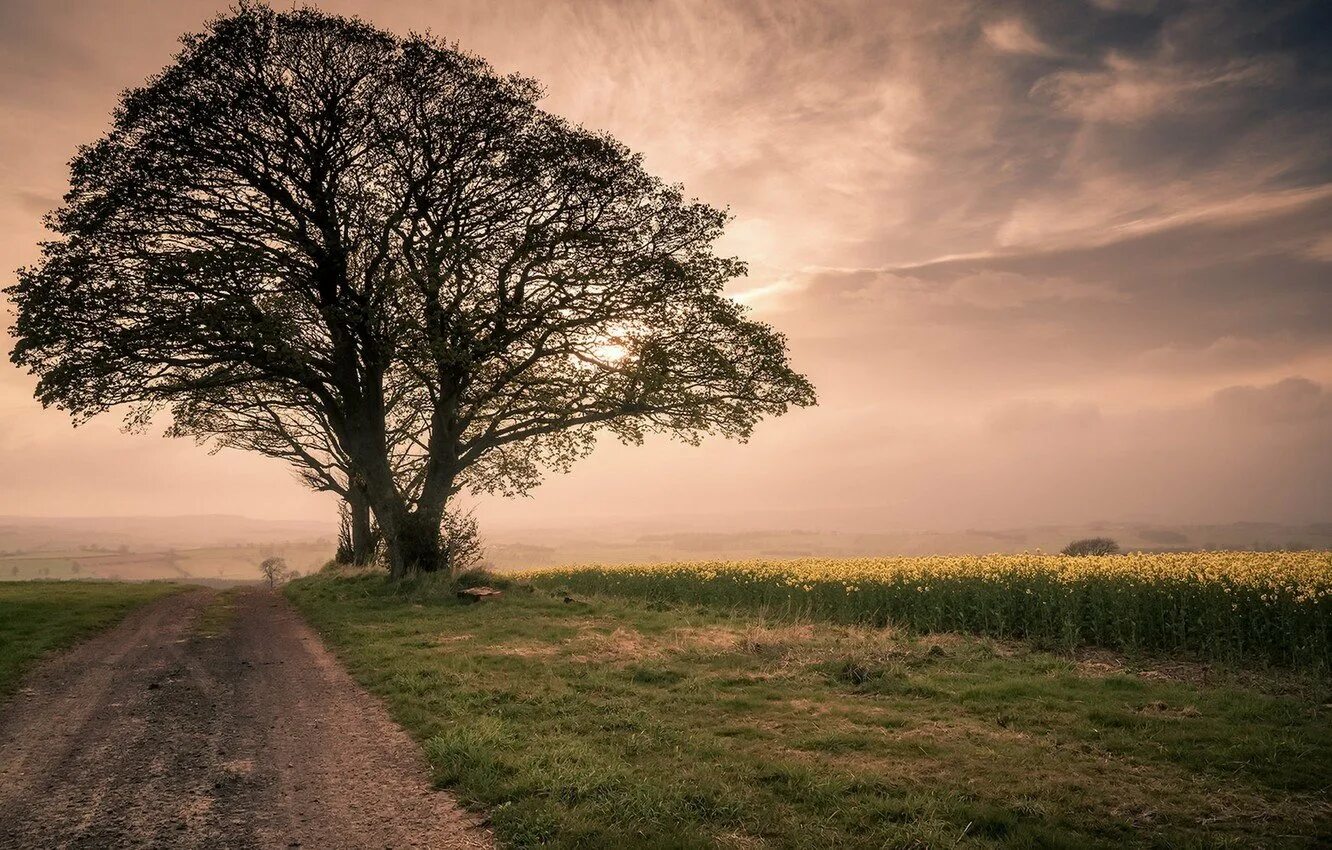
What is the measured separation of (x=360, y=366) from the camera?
25.6 meters

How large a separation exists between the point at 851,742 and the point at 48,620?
2016 cm

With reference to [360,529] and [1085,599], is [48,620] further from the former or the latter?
[1085,599]

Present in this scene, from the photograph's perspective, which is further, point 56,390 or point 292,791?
point 56,390

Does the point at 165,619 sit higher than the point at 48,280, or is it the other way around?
the point at 48,280

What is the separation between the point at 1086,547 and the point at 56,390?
139ft

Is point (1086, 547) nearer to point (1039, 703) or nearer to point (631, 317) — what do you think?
point (631, 317)

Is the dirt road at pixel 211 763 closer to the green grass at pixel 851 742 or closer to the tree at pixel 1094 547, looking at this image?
the green grass at pixel 851 742

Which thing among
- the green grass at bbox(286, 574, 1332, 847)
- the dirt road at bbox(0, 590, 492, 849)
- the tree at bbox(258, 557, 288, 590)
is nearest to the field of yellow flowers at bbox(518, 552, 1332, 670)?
the green grass at bbox(286, 574, 1332, 847)

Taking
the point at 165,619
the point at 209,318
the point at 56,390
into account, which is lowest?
the point at 165,619

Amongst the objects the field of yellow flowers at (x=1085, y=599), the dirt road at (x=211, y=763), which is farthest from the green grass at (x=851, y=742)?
→ the field of yellow flowers at (x=1085, y=599)

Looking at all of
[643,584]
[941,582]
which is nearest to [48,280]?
[643,584]

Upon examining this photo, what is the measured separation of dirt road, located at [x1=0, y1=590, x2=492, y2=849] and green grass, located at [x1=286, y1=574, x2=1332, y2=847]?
1.85 feet

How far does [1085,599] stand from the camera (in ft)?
52.4

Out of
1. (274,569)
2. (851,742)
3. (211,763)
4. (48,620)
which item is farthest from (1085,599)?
(274,569)
